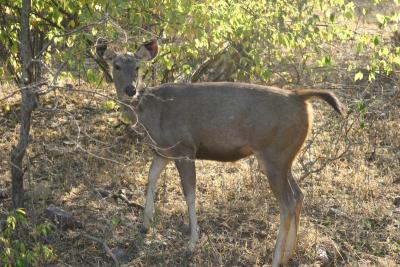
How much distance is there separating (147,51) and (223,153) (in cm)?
150

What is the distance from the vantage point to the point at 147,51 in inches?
326

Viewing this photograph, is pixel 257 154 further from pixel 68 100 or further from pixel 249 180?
pixel 68 100

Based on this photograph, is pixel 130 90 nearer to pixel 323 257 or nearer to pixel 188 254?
pixel 188 254

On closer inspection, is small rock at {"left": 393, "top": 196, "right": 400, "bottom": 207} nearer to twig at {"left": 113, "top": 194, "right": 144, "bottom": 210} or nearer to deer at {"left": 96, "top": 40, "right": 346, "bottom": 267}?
deer at {"left": 96, "top": 40, "right": 346, "bottom": 267}

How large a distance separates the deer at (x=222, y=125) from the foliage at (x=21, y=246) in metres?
A: 1.45

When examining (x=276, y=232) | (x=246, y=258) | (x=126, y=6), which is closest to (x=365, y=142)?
(x=276, y=232)

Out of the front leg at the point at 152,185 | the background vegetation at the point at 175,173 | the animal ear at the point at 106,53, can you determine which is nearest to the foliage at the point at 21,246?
the background vegetation at the point at 175,173

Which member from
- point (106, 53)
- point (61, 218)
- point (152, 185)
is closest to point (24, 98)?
point (106, 53)

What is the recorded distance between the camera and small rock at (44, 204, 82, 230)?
26.0 feet

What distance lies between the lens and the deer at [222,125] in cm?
757

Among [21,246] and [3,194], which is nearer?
[21,246]

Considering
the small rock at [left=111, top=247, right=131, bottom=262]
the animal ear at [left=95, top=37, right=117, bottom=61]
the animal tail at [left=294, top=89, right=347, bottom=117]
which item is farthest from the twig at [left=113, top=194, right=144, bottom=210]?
the animal tail at [left=294, top=89, right=347, bottom=117]

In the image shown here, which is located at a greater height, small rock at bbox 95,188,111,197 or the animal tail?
the animal tail

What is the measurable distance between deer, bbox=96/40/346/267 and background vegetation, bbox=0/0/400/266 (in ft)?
0.94
